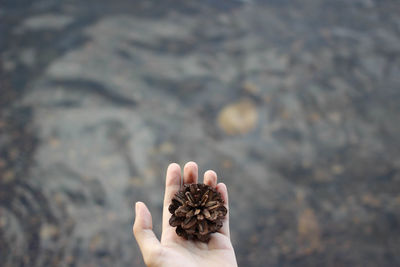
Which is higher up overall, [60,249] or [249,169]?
[249,169]

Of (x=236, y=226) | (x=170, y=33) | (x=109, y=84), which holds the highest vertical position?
(x=170, y=33)

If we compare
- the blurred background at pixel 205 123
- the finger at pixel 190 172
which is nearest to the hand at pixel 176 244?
the finger at pixel 190 172

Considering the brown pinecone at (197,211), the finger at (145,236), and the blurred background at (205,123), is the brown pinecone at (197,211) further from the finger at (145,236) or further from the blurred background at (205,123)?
the blurred background at (205,123)

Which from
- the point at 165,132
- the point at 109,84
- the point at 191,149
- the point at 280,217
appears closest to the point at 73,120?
the point at 109,84

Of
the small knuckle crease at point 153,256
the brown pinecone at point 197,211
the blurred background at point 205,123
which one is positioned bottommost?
the small knuckle crease at point 153,256

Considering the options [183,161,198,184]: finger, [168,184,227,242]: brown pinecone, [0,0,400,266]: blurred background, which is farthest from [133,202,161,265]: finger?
[0,0,400,266]: blurred background

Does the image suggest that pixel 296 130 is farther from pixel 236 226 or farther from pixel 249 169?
pixel 236 226
